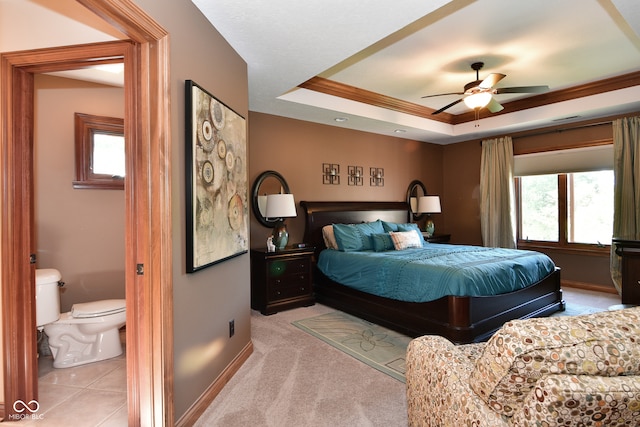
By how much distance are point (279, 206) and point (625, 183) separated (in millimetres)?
4643

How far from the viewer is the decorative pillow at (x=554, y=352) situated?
0.96 m

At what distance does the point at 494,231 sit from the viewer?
5816mm

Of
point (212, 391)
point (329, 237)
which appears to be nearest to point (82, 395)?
point (212, 391)

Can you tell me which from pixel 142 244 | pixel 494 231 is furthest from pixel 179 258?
pixel 494 231

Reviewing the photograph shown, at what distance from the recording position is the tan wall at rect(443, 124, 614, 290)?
5.00m

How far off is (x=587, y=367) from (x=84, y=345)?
3.46 m

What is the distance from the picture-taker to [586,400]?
90 centimetres

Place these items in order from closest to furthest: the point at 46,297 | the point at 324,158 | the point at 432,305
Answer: the point at 46,297
the point at 432,305
the point at 324,158

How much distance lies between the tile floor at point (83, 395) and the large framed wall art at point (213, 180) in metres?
1.11

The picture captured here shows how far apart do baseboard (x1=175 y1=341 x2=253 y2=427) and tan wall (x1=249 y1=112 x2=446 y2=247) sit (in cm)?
188

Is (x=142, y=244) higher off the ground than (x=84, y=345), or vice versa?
(x=142, y=244)

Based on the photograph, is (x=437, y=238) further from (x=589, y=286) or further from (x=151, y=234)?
(x=151, y=234)

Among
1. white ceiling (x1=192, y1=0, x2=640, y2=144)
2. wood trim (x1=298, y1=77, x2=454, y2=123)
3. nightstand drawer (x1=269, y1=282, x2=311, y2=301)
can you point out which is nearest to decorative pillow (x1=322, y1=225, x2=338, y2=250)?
nightstand drawer (x1=269, y1=282, x2=311, y2=301)

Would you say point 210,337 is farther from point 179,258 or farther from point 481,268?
point 481,268
